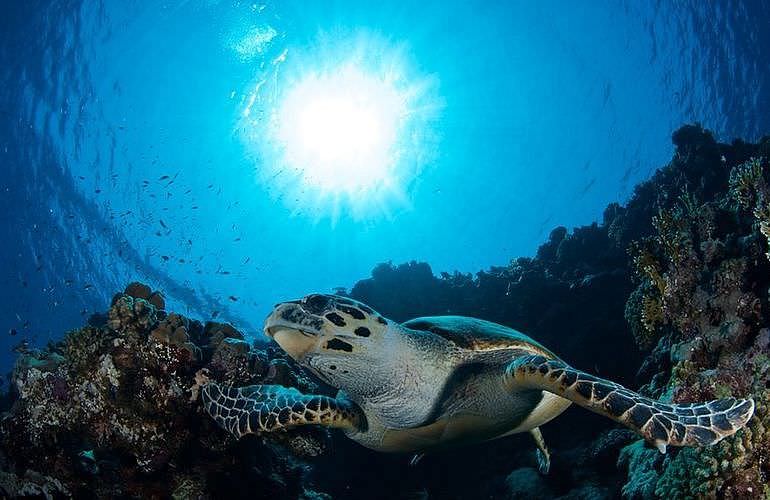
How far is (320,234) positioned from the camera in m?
37.9

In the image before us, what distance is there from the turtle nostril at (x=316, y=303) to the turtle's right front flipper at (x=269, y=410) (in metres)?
1.19


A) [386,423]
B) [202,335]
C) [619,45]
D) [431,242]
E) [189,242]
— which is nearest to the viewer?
[386,423]

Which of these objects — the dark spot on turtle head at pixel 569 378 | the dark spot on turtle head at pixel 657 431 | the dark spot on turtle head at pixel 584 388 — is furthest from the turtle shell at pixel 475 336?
the dark spot on turtle head at pixel 657 431

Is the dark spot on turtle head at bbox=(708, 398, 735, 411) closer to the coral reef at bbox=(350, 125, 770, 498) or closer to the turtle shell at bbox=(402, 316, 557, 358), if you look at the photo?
the coral reef at bbox=(350, 125, 770, 498)

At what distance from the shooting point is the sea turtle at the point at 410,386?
336cm

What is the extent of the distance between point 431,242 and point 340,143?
20.2m

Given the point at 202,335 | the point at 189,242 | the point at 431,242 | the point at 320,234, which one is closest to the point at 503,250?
the point at 431,242

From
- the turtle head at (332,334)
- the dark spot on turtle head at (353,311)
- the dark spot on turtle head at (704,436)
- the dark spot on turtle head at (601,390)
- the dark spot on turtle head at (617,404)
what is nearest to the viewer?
the dark spot on turtle head at (704,436)

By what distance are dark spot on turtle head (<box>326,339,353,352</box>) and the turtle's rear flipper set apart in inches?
67.7

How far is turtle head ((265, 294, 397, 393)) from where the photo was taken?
3557 millimetres

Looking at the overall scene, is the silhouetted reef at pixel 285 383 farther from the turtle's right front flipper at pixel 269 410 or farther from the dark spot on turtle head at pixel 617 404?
the dark spot on turtle head at pixel 617 404

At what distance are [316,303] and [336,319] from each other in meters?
0.26

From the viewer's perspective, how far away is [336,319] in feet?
11.7

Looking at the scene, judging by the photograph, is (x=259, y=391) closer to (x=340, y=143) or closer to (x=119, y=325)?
(x=119, y=325)
